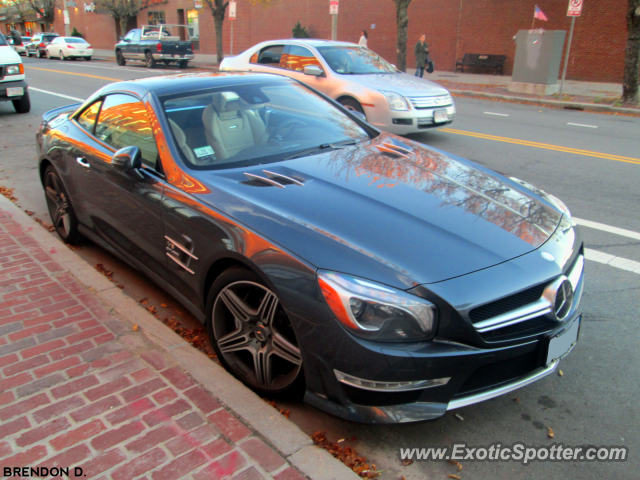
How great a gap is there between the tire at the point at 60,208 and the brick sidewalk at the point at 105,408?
1.18 m

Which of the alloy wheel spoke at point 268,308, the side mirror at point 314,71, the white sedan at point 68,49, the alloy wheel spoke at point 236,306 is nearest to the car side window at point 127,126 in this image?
the alloy wheel spoke at point 236,306

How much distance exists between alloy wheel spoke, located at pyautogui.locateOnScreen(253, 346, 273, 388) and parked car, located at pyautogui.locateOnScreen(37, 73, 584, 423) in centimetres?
1

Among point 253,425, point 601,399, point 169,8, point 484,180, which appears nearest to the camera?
point 253,425

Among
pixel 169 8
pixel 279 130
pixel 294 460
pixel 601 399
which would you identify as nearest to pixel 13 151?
pixel 279 130

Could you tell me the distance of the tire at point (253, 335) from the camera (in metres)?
2.64

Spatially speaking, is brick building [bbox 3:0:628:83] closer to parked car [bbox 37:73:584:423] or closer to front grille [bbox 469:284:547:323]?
parked car [bbox 37:73:584:423]

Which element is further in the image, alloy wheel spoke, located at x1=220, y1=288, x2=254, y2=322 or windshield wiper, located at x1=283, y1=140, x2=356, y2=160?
windshield wiper, located at x1=283, y1=140, x2=356, y2=160

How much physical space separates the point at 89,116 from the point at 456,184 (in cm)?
321

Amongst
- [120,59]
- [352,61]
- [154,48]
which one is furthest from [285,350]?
[120,59]

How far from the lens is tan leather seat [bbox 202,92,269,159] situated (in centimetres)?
357

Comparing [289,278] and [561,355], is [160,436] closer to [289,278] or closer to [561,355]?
[289,278]

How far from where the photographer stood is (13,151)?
9.02 meters

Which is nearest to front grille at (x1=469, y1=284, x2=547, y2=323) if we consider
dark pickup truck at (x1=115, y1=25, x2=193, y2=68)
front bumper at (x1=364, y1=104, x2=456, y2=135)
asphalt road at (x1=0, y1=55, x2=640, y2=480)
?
asphalt road at (x1=0, y1=55, x2=640, y2=480)

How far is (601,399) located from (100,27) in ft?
186
